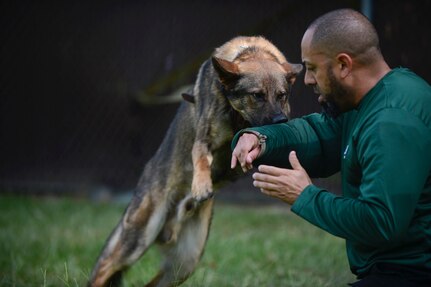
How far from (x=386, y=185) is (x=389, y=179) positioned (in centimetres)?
3

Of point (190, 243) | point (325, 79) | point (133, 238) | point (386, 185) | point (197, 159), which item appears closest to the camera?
point (386, 185)

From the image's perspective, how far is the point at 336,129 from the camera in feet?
11.8

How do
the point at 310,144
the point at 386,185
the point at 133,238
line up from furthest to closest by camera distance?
the point at 133,238
the point at 310,144
the point at 386,185

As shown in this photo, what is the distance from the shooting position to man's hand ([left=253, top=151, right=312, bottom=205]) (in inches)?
117

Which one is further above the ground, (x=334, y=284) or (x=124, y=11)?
(x=124, y=11)

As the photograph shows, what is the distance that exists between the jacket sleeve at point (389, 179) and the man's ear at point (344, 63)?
313 mm

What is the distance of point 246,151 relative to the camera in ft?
10.9

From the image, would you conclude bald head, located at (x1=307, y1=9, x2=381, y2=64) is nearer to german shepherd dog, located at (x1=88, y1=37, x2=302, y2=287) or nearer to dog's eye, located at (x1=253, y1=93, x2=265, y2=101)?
german shepherd dog, located at (x1=88, y1=37, x2=302, y2=287)

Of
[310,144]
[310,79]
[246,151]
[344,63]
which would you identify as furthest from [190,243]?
[344,63]

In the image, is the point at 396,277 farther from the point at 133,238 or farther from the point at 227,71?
the point at 133,238

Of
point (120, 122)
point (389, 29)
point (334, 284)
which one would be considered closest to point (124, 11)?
point (120, 122)

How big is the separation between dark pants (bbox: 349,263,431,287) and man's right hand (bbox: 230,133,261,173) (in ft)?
2.42

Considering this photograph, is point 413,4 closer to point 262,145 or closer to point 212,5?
point 212,5

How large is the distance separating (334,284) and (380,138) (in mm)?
2201
